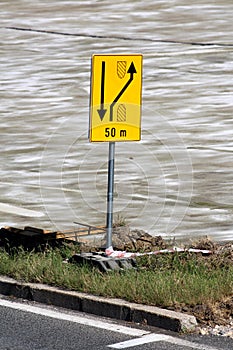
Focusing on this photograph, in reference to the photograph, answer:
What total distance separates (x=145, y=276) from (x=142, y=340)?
4.05ft

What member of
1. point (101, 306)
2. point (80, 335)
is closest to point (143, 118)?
point (101, 306)

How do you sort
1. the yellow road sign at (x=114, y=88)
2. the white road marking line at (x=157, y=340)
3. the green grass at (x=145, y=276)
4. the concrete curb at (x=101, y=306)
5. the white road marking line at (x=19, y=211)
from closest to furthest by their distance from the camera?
the white road marking line at (x=157, y=340), the concrete curb at (x=101, y=306), the green grass at (x=145, y=276), the yellow road sign at (x=114, y=88), the white road marking line at (x=19, y=211)

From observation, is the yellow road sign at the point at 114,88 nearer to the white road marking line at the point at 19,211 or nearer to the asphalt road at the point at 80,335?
the asphalt road at the point at 80,335

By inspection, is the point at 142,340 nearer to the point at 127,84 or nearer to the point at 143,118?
the point at 127,84

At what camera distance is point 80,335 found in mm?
7422

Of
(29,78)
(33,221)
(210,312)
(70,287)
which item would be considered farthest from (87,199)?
(29,78)

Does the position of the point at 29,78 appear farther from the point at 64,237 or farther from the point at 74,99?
the point at 64,237

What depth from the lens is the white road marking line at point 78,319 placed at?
7.54 m

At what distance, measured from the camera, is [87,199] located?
1322cm

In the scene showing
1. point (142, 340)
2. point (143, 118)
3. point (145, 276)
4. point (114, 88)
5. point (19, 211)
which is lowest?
point (142, 340)

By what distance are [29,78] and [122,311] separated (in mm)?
15831

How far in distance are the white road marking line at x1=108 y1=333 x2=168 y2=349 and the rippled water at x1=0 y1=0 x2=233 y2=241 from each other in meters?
3.77

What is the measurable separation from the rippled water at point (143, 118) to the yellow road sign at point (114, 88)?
238 centimetres

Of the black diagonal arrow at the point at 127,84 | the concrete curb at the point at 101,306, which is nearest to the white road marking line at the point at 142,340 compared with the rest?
the concrete curb at the point at 101,306
